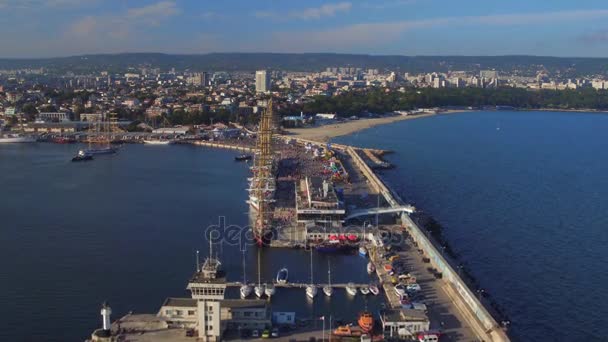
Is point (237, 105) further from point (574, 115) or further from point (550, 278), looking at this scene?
point (550, 278)

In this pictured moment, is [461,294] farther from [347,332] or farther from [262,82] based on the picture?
[262,82]

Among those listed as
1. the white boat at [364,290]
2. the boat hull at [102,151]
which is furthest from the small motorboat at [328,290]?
the boat hull at [102,151]

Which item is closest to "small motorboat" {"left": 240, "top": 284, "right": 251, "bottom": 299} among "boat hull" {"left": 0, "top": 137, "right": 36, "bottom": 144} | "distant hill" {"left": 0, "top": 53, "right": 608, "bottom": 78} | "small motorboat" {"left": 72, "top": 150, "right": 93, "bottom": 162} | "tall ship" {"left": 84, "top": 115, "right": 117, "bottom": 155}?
"small motorboat" {"left": 72, "top": 150, "right": 93, "bottom": 162}

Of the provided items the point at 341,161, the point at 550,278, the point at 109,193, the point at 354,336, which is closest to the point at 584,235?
the point at 550,278

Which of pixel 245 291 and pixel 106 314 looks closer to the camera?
pixel 106 314

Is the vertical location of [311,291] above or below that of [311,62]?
below

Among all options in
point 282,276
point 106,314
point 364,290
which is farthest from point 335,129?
point 106,314

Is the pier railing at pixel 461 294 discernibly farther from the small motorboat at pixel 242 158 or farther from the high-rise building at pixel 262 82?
the high-rise building at pixel 262 82
